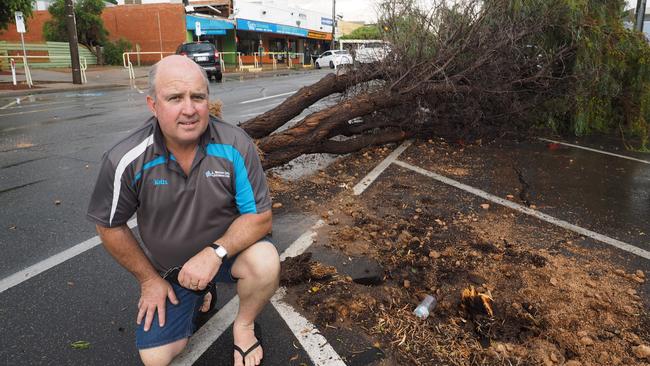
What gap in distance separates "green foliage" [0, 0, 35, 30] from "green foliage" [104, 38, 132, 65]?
14.8 meters

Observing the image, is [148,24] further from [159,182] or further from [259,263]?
[259,263]

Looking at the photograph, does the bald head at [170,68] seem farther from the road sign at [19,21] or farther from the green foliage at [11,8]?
the green foliage at [11,8]

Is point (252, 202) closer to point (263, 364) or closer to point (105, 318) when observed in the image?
point (263, 364)

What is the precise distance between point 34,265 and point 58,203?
1.48m

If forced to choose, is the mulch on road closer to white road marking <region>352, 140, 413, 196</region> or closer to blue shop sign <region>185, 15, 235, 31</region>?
white road marking <region>352, 140, 413, 196</region>

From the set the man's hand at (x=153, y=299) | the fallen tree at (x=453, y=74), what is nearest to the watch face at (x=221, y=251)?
the man's hand at (x=153, y=299)

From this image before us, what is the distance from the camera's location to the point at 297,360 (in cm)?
231

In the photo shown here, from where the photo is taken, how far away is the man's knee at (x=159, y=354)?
210 cm

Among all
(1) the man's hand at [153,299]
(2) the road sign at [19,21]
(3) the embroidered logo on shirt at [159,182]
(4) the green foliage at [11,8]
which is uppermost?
(4) the green foliage at [11,8]

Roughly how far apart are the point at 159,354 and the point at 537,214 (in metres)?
3.83

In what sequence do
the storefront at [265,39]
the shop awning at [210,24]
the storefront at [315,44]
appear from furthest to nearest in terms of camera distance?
the storefront at [315,44] < the storefront at [265,39] < the shop awning at [210,24]

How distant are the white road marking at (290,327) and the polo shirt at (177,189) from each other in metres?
0.50

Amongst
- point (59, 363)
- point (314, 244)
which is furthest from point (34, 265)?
point (314, 244)

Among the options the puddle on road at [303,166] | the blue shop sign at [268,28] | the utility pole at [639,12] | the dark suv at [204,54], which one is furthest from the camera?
the blue shop sign at [268,28]
